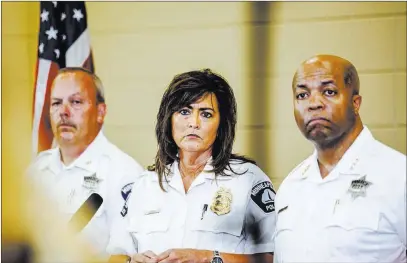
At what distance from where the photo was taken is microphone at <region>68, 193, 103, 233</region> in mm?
3230

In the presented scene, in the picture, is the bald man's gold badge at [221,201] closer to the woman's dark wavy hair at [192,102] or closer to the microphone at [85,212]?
the woman's dark wavy hair at [192,102]

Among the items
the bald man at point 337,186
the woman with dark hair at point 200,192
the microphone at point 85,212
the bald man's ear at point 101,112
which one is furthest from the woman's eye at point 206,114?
the microphone at point 85,212

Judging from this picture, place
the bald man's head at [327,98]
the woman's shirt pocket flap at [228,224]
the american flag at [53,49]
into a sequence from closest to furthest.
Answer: the bald man's head at [327,98] < the woman's shirt pocket flap at [228,224] < the american flag at [53,49]

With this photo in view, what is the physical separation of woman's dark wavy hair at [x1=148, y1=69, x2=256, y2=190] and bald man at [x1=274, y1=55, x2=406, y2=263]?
25 centimetres

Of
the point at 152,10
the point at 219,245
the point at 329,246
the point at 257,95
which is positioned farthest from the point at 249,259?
the point at 152,10

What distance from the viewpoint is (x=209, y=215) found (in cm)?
300

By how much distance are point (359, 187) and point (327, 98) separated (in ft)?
1.07

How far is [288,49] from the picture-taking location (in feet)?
9.82

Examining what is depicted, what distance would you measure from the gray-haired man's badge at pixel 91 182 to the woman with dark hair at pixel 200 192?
0.69 ft

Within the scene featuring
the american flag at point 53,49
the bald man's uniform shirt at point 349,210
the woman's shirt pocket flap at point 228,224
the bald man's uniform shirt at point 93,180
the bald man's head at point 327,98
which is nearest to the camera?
the bald man's uniform shirt at point 349,210

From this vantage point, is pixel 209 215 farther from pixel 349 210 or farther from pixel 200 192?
pixel 349 210

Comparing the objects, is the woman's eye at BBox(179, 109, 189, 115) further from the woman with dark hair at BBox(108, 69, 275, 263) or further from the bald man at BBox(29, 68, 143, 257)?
the bald man at BBox(29, 68, 143, 257)

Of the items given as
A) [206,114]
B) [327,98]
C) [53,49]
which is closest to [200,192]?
[206,114]

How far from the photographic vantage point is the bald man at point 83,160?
3211 millimetres
